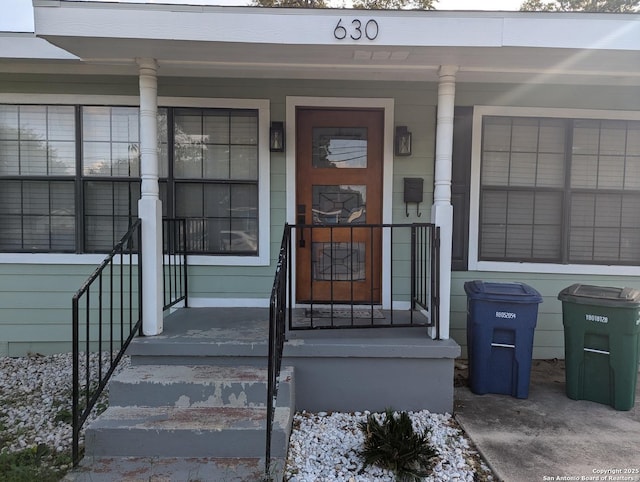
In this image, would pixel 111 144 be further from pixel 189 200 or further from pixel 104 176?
pixel 189 200

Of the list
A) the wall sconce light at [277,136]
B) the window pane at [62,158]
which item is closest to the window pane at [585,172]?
the wall sconce light at [277,136]

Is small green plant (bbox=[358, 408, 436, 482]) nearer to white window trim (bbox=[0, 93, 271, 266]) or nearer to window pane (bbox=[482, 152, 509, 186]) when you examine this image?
white window trim (bbox=[0, 93, 271, 266])

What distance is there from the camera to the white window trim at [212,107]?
3822 millimetres

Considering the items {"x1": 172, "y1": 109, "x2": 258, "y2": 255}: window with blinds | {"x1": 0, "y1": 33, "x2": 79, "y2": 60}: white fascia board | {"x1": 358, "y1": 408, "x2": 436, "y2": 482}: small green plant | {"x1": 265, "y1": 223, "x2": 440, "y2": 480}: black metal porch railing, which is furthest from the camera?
{"x1": 172, "y1": 109, "x2": 258, "y2": 255}: window with blinds

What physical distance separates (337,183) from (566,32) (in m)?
2.06

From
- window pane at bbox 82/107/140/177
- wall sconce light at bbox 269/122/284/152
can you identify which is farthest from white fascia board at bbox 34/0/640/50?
window pane at bbox 82/107/140/177

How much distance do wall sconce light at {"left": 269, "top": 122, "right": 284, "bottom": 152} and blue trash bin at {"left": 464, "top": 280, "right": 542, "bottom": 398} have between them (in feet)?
6.86

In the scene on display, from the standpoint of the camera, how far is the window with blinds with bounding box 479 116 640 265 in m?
3.98

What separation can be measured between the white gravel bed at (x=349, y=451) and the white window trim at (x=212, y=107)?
1594 millimetres

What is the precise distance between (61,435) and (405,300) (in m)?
2.90

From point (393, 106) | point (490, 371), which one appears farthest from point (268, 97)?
point (490, 371)

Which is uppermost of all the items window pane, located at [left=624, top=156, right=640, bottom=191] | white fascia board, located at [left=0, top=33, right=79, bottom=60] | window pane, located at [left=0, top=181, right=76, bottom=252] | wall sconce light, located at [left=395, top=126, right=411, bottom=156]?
white fascia board, located at [left=0, top=33, right=79, bottom=60]

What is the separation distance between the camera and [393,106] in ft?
12.6

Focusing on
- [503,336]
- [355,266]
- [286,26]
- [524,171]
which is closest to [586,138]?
[524,171]
